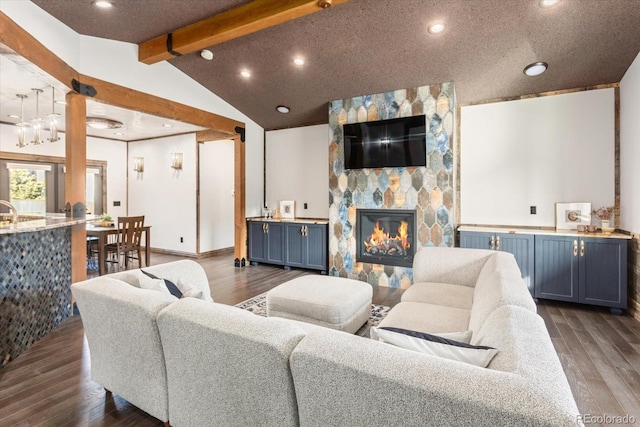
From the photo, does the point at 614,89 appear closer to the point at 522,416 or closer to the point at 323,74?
the point at 323,74

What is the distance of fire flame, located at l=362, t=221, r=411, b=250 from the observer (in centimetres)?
468

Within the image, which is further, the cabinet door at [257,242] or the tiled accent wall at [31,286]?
the cabinet door at [257,242]

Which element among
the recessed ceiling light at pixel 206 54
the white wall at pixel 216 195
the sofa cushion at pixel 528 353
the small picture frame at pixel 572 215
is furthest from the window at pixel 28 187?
the small picture frame at pixel 572 215

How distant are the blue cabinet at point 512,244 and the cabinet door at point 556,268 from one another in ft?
0.20

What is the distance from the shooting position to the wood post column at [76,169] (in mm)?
3639

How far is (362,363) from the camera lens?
982 mm

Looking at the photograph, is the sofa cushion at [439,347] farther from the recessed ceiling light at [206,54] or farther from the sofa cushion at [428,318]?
the recessed ceiling light at [206,54]

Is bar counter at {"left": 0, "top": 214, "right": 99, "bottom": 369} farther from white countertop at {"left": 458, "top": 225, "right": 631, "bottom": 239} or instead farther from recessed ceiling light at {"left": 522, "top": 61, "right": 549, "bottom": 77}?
recessed ceiling light at {"left": 522, "top": 61, "right": 549, "bottom": 77}

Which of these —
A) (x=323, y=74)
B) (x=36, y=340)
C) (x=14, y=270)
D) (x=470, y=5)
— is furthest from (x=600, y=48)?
(x=36, y=340)

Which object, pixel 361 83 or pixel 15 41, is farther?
pixel 361 83

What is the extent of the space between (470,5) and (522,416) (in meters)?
3.48

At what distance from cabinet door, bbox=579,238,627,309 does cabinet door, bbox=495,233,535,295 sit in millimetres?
476

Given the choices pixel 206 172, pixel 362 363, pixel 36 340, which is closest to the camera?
pixel 362 363

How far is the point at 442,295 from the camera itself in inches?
107
